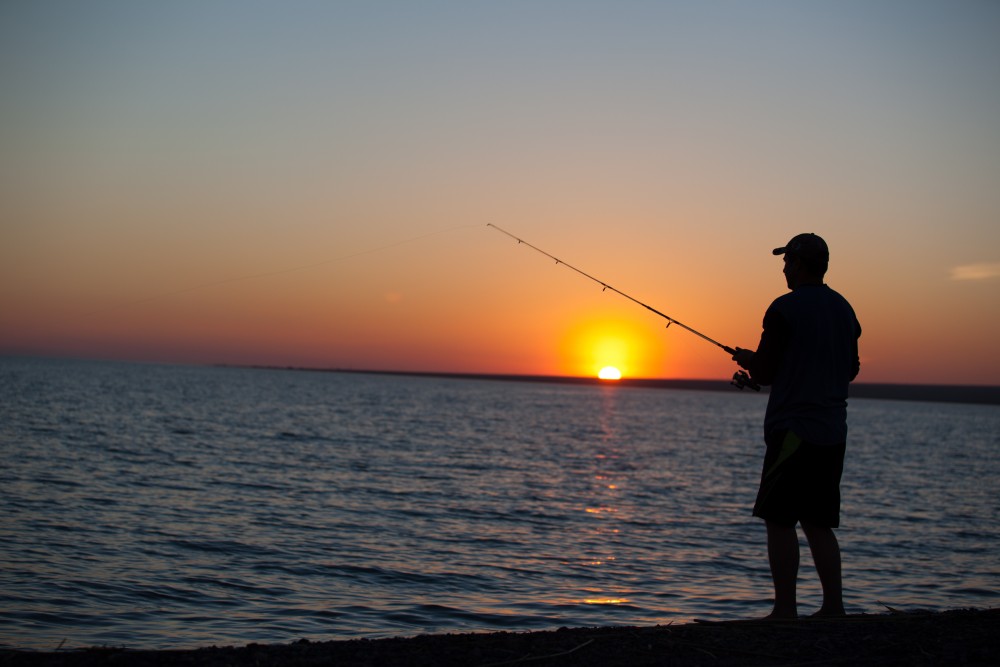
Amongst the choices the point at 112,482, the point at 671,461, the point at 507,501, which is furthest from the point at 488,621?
the point at 671,461

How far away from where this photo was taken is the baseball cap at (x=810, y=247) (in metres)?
5.19

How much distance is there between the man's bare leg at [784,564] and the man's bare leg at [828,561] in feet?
0.31

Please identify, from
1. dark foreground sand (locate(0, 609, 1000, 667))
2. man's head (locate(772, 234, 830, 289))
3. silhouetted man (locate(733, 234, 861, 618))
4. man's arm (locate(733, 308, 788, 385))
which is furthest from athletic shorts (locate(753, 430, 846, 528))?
man's head (locate(772, 234, 830, 289))

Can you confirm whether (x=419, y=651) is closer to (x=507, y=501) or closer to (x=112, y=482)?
(x=507, y=501)

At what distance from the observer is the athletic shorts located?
4961 mm

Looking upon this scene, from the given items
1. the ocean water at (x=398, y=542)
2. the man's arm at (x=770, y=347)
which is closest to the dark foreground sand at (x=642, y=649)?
the man's arm at (x=770, y=347)

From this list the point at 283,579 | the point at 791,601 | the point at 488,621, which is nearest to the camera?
the point at 791,601

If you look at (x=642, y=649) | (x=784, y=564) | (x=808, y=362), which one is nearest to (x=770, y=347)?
(x=808, y=362)

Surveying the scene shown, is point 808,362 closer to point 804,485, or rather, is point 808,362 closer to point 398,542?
point 804,485

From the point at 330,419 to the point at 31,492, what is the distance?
29088mm

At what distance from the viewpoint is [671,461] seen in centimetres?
3002

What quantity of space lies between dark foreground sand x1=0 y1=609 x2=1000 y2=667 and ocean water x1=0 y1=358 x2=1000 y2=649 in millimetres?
3119

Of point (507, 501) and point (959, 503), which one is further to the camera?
point (959, 503)

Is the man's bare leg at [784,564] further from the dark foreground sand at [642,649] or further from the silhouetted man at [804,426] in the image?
the dark foreground sand at [642,649]
